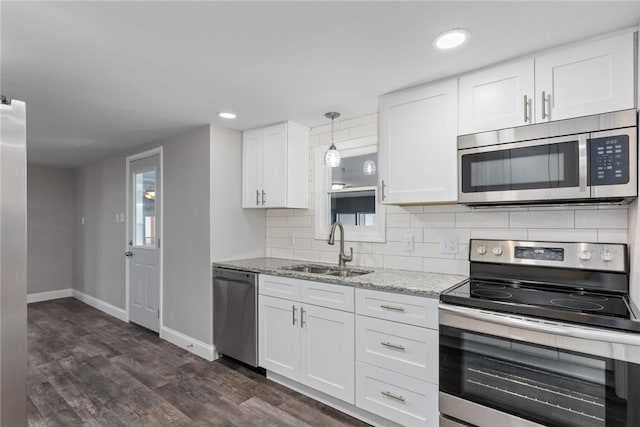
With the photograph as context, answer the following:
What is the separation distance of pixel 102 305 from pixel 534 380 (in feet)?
18.1

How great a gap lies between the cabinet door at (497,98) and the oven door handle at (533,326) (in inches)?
42.4

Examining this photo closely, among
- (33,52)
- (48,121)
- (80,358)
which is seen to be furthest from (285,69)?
(80,358)

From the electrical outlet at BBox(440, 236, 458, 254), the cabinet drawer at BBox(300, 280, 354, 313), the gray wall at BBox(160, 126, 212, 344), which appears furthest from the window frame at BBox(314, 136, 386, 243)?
the gray wall at BBox(160, 126, 212, 344)

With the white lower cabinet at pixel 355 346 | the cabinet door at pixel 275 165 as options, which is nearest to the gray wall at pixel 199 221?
the cabinet door at pixel 275 165

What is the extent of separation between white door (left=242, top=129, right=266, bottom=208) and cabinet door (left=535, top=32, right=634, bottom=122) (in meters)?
2.37

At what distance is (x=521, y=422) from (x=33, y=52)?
315 cm

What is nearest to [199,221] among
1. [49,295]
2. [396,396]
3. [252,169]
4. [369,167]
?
[252,169]

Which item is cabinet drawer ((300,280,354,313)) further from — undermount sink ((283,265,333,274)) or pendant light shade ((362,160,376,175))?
pendant light shade ((362,160,376,175))

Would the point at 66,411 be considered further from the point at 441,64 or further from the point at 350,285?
the point at 441,64

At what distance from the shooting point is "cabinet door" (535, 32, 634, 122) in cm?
163

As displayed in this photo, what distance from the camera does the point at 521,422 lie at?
160cm

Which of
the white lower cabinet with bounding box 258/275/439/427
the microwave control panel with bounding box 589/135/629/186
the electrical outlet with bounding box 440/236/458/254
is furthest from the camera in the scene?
the electrical outlet with bounding box 440/236/458/254

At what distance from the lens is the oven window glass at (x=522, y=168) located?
70.2 inches

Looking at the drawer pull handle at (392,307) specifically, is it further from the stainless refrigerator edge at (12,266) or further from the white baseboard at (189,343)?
the white baseboard at (189,343)
